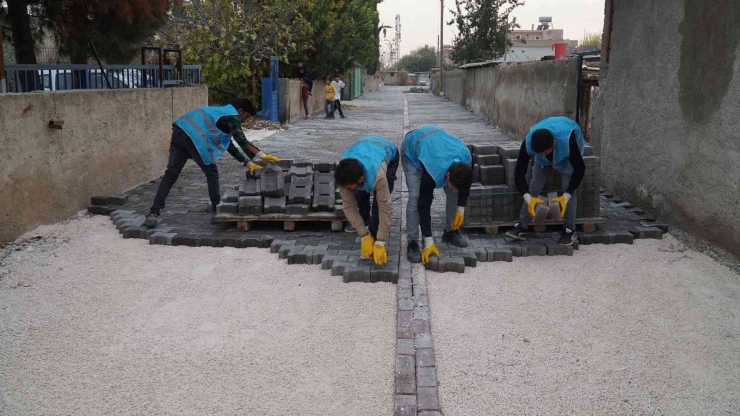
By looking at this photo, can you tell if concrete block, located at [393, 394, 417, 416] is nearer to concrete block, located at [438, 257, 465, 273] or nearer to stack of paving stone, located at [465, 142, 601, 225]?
concrete block, located at [438, 257, 465, 273]

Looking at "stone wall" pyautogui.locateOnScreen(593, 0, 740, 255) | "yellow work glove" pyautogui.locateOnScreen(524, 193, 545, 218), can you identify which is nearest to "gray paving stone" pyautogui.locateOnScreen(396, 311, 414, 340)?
"yellow work glove" pyautogui.locateOnScreen(524, 193, 545, 218)

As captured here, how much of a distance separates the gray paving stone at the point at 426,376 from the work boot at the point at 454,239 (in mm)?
2384

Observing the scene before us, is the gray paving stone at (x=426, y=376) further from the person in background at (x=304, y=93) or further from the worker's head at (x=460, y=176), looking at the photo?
the person in background at (x=304, y=93)

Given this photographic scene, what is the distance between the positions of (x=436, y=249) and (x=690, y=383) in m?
2.48

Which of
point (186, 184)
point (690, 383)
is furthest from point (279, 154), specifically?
point (690, 383)

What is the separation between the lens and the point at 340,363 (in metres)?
3.94

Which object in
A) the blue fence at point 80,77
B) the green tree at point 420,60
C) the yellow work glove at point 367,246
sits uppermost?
the green tree at point 420,60

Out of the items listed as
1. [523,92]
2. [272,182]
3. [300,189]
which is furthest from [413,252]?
[523,92]

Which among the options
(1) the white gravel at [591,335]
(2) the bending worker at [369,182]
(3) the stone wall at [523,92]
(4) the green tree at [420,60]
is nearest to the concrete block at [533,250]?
(1) the white gravel at [591,335]

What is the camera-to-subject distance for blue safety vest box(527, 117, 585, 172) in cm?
579

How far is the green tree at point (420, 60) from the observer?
10894 centimetres

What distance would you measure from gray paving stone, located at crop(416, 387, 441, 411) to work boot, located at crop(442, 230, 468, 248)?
2634mm

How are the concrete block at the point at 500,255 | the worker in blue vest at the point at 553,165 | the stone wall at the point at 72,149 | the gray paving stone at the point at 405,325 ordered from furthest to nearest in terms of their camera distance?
the stone wall at the point at 72,149 → the concrete block at the point at 500,255 → the worker in blue vest at the point at 553,165 → the gray paving stone at the point at 405,325

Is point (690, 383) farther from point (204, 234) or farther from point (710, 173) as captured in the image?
point (204, 234)
